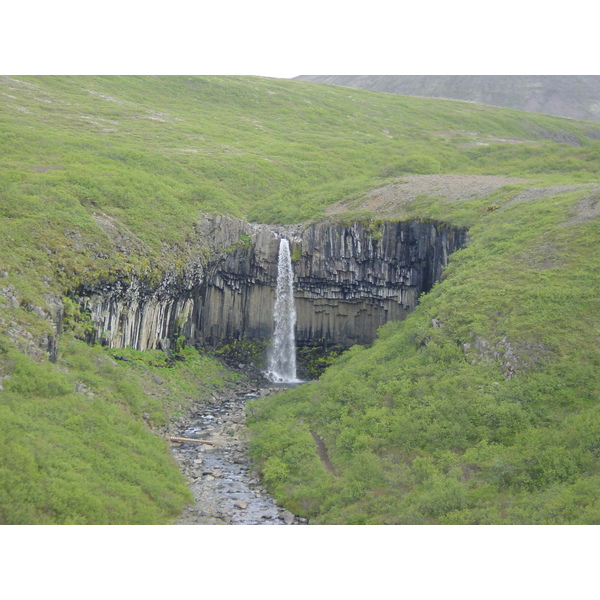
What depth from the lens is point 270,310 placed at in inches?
1742

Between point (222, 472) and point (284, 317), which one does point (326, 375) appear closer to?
point (222, 472)

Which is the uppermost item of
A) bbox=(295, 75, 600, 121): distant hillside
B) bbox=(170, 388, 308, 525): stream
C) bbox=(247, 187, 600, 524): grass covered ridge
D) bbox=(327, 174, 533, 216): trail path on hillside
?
bbox=(295, 75, 600, 121): distant hillside

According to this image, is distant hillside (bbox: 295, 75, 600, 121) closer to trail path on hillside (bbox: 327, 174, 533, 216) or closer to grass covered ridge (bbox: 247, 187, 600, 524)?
trail path on hillside (bbox: 327, 174, 533, 216)

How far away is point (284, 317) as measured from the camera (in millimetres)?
43969

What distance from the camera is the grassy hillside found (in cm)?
2116

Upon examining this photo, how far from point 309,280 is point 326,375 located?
1071 cm

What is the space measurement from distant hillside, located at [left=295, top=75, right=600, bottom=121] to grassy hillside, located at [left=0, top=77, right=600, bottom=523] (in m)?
109

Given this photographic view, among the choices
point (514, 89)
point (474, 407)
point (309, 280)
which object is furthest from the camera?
point (514, 89)

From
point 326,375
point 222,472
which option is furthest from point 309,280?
point 222,472

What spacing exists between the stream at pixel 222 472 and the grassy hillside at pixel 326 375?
86 centimetres

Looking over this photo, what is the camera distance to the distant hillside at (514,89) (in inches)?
6073

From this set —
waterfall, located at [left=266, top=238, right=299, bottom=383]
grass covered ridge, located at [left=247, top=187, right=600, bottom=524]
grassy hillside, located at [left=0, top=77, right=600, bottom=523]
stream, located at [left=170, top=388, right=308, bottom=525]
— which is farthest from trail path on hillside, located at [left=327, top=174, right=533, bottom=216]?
stream, located at [left=170, top=388, right=308, bottom=525]

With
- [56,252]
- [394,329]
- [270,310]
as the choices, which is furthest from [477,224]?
[56,252]

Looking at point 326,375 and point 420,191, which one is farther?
point 420,191
